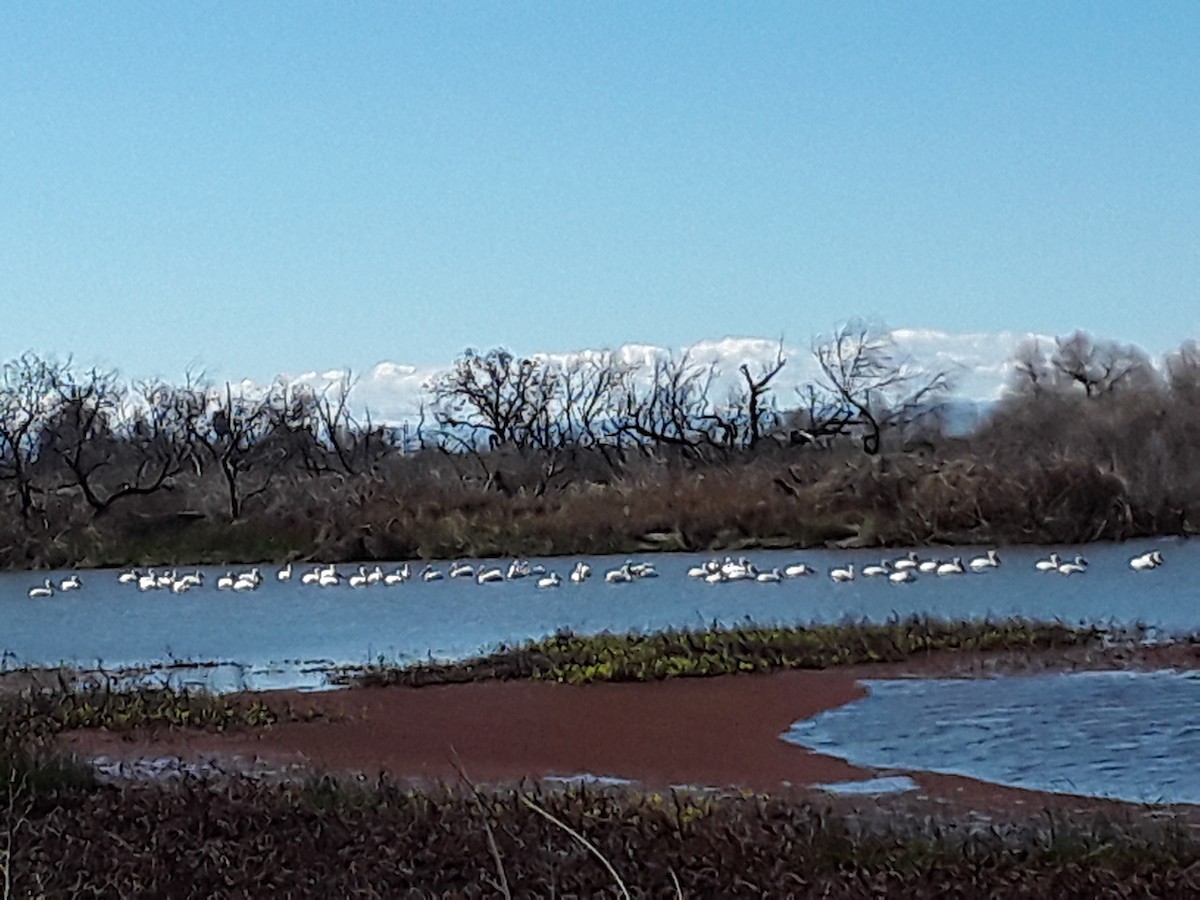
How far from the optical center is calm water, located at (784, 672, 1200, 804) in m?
14.4

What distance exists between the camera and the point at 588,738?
714 inches

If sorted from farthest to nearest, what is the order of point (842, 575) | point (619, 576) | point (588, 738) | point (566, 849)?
1. point (619, 576)
2. point (842, 575)
3. point (588, 738)
4. point (566, 849)

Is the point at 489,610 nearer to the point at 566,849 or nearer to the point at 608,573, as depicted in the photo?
the point at 608,573

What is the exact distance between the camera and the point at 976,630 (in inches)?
963

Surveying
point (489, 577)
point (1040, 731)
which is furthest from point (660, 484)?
point (1040, 731)

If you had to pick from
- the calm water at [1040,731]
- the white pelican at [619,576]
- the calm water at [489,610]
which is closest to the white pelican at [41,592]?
the calm water at [489,610]

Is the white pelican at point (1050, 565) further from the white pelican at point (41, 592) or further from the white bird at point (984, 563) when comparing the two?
the white pelican at point (41, 592)

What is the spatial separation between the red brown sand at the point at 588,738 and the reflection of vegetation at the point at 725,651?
46 cm

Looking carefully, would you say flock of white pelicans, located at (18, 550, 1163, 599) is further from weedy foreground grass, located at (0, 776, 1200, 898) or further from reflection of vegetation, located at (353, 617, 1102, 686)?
weedy foreground grass, located at (0, 776, 1200, 898)

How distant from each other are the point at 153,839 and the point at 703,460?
186ft

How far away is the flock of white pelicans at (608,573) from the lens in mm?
37375

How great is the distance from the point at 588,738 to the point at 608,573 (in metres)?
22.7

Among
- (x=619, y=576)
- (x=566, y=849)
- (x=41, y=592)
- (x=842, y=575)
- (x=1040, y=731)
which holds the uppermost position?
(x=41, y=592)

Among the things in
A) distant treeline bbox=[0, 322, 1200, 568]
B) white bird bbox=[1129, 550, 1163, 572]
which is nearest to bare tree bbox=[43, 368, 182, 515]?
distant treeline bbox=[0, 322, 1200, 568]
